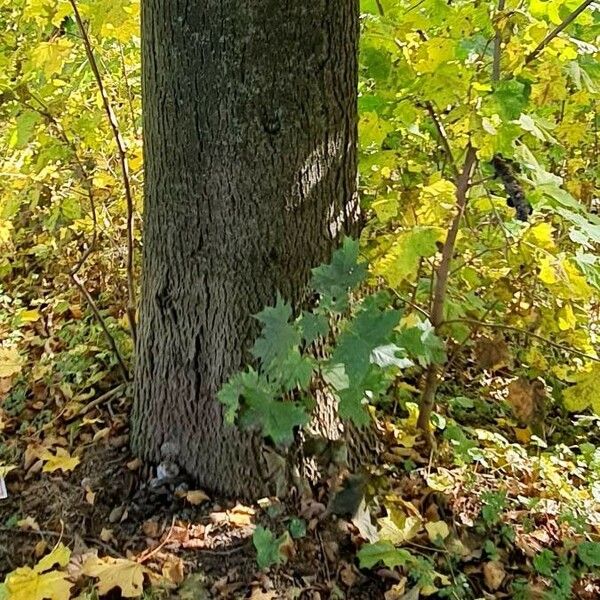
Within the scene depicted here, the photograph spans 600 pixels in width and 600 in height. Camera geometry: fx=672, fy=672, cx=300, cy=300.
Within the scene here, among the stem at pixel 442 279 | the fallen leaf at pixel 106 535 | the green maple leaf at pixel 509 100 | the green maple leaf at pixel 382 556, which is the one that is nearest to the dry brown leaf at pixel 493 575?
the green maple leaf at pixel 382 556

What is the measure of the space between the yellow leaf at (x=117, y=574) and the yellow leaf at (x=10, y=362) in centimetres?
113

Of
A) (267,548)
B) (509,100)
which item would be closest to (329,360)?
(267,548)

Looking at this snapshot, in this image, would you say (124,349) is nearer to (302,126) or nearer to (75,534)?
(75,534)

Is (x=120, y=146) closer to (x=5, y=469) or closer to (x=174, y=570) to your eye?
(x=5, y=469)

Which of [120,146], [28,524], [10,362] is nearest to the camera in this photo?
[28,524]

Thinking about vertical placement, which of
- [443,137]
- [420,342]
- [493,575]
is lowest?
[493,575]

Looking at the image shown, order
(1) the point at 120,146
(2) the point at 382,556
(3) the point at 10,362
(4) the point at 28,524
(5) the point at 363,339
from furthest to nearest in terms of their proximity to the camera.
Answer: (3) the point at 10,362 < (1) the point at 120,146 < (4) the point at 28,524 < (2) the point at 382,556 < (5) the point at 363,339

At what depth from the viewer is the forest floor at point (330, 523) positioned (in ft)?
6.18

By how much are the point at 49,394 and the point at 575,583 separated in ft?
6.36

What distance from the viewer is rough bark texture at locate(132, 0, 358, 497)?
1695 millimetres

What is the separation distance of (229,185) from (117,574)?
107cm

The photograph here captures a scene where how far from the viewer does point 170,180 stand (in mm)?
1868

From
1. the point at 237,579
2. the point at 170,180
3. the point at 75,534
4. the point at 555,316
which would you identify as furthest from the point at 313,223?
the point at 75,534

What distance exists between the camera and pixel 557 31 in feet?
6.15
